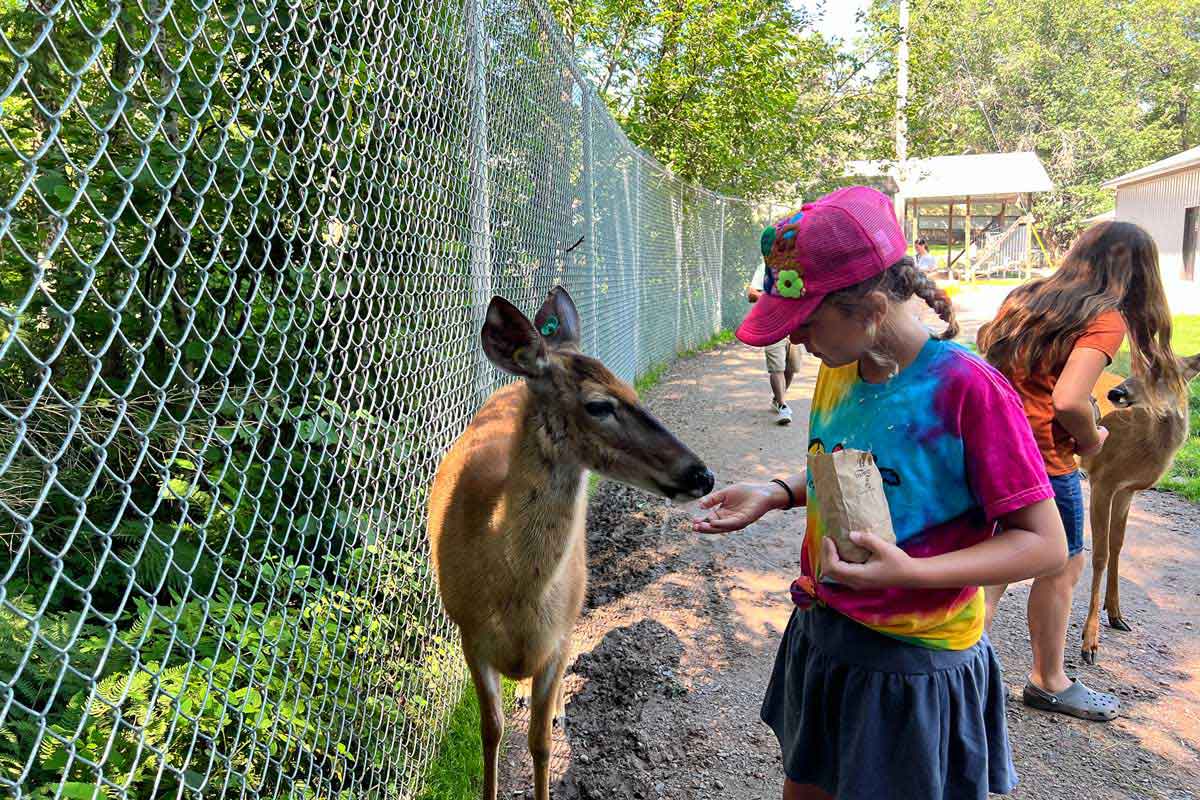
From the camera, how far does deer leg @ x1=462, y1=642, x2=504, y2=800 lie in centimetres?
301

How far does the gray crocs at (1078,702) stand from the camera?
359 cm

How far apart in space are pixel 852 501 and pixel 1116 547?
350 cm

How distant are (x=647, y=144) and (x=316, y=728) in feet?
42.3

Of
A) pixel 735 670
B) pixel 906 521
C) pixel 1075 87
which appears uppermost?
pixel 1075 87


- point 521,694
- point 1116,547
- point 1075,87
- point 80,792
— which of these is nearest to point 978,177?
point 1075,87

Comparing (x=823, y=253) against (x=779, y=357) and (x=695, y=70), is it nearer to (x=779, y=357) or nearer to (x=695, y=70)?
(x=779, y=357)

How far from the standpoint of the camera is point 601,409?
2.89 meters

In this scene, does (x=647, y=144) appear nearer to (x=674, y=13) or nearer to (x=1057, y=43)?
(x=674, y=13)

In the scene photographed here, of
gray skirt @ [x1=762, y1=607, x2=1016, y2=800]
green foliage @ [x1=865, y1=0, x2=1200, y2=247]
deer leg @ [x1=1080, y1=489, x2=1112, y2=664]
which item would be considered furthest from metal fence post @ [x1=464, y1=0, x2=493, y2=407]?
green foliage @ [x1=865, y1=0, x2=1200, y2=247]

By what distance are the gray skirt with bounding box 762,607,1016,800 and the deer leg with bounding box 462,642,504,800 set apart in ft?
4.22

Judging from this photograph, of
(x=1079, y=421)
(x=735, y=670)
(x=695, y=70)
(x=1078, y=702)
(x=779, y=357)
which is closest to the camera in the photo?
(x=1079, y=421)

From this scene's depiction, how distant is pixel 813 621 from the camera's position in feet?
7.18

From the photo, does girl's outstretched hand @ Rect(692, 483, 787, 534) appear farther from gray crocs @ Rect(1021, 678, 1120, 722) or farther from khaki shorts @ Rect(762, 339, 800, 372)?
khaki shorts @ Rect(762, 339, 800, 372)

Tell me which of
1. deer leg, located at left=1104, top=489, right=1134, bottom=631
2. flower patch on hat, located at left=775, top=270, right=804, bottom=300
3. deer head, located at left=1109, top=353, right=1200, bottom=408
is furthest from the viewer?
deer leg, located at left=1104, top=489, right=1134, bottom=631
